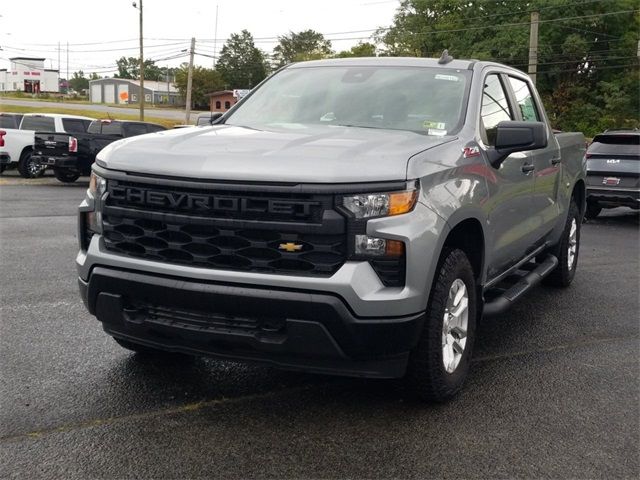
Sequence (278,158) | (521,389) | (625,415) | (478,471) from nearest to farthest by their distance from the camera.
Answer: (478,471) → (278,158) → (625,415) → (521,389)

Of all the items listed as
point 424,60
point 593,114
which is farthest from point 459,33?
point 424,60

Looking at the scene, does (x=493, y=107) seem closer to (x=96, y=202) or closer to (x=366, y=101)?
(x=366, y=101)

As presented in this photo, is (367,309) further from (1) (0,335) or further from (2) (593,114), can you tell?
(2) (593,114)

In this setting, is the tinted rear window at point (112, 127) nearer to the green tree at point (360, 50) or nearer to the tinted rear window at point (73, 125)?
the tinted rear window at point (73, 125)

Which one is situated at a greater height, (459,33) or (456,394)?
(459,33)

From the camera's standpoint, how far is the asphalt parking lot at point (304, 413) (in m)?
3.24

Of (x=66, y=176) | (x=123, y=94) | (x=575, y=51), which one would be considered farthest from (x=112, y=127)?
(x=123, y=94)

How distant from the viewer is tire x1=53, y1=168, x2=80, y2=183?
18297 mm

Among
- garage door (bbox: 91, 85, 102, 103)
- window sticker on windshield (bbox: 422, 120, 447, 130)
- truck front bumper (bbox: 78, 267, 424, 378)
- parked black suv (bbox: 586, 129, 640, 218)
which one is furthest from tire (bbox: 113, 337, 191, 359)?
garage door (bbox: 91, 85, 102, 103)

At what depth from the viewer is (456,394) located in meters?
4.12

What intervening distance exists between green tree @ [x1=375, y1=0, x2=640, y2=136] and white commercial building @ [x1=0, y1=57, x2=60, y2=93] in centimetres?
8823

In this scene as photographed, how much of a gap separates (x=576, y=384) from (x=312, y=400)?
164 centimetres

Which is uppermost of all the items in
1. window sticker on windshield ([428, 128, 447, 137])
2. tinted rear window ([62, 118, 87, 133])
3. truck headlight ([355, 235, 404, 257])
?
window sticker on windshield ([428, 128, 447, 137])

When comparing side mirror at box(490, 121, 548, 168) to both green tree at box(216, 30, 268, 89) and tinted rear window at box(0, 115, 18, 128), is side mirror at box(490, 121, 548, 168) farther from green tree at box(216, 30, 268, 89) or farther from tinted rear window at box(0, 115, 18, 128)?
green tree at box(216, 30, 268, 89)
